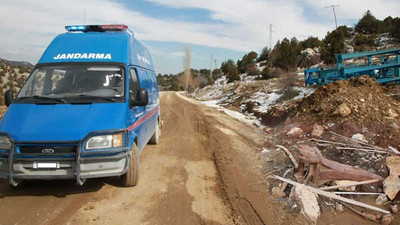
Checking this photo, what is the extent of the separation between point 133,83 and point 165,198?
2380mm

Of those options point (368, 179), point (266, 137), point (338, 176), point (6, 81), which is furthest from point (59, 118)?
point (6, 81)

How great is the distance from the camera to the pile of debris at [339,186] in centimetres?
453

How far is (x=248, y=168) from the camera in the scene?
677 cm

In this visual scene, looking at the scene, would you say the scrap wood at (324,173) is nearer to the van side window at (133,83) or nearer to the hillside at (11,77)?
the van side window at (133,83)

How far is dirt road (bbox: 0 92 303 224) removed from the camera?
167 inches

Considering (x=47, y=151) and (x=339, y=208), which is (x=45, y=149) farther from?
(x=339, y=208)

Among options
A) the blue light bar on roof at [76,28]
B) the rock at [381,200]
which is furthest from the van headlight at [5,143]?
the rock at [381,200]

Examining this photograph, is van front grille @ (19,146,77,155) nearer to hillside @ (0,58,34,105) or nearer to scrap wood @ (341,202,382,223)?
scrap wood @ (341,202,382,223)

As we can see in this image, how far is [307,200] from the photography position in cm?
463

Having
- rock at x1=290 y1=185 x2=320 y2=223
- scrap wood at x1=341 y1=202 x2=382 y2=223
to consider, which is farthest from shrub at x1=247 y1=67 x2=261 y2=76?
scrap wood at x1=341 y1=202 x2=382 y2=223

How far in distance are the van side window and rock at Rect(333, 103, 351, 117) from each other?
21.2 feet

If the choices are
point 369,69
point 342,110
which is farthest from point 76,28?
point 369,69

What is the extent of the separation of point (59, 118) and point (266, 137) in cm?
729

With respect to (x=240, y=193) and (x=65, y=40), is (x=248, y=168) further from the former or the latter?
(x=65, y=40)
